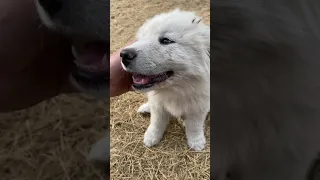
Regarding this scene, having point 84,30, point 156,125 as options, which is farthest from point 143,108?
point 84,30

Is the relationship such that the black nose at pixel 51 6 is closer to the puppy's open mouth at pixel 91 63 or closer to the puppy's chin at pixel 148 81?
the puppy's open mouth at pixel 91 63

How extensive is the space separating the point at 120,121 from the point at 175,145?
159mm

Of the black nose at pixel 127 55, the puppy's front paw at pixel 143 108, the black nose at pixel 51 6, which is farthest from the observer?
A: the puppy's front paw at pixel 143 108

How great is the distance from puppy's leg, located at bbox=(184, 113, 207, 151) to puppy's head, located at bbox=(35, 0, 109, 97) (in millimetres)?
253

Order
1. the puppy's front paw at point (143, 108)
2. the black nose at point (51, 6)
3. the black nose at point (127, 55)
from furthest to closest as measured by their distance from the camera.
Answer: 1. the puppy's front paw at point (143, 108)
2. the black nose at point (127, 55)
3. the black nose at point (51, 6)

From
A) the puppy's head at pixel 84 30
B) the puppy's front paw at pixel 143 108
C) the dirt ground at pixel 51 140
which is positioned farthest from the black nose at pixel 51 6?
the puppy's front paw at pixel 143 108

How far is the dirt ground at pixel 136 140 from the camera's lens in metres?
0.60

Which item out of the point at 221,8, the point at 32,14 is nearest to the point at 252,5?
the point at 221,8

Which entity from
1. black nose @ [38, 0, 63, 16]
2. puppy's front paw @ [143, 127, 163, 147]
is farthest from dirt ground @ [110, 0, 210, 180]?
black nose @ [38, 0, 63, 16]

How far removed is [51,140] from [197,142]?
0.29m

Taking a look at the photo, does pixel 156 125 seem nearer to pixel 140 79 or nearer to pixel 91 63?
pixel 140 79

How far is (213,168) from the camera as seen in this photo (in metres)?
0.55

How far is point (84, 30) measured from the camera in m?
0.49

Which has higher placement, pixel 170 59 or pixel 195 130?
pixel 170 59
